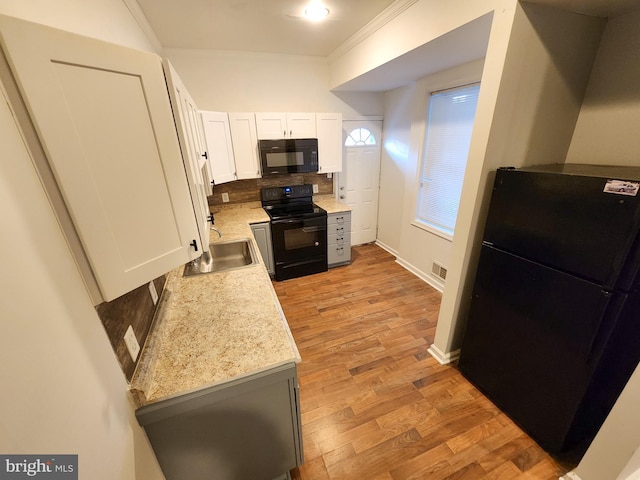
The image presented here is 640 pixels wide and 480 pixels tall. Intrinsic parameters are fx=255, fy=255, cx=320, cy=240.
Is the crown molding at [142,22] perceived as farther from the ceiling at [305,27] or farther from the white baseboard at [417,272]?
the white baseboard at [417,272]

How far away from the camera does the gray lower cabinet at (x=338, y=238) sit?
344 cm

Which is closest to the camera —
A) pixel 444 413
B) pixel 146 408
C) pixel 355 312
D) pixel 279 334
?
pixel 146 408

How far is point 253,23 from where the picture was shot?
7.36 ft

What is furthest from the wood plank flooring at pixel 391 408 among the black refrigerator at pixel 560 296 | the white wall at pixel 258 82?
the white wall at pixel 258 82

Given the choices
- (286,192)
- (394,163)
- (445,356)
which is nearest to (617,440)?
(445,356)

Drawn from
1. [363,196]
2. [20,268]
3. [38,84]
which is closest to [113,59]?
[38,84]

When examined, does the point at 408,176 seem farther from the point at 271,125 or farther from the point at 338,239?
the point at 271,125

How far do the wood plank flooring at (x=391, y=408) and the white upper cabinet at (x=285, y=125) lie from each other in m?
2.10

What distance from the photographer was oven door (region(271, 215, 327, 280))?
124 inches

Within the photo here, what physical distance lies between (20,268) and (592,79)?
2760 mm

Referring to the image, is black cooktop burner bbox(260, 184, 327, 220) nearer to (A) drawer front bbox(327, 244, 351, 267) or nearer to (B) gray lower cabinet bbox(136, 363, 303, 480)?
(A) drawer front bbox(327, 244, 351, 267)

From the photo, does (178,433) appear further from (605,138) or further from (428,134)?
(428,134)

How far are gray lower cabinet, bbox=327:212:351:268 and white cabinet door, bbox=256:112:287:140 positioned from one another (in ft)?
3.95

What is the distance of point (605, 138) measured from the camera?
1.55m
